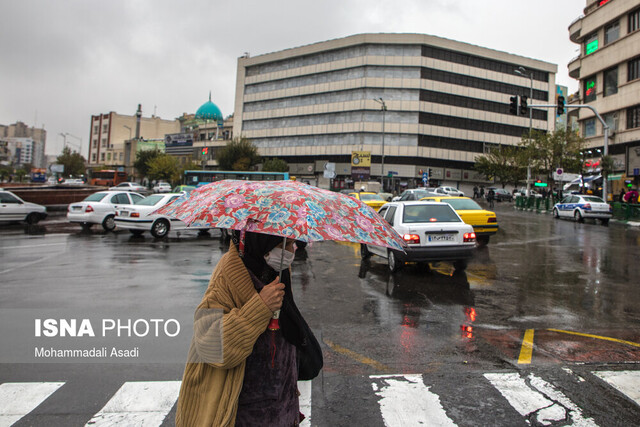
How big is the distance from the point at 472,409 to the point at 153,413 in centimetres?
263

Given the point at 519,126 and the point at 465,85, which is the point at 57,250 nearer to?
the point at 465,85

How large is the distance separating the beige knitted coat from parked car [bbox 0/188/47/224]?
20.8 meters

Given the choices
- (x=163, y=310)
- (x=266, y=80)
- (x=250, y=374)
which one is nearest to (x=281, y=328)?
(x=250, y=374)

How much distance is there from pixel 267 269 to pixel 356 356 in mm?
2927

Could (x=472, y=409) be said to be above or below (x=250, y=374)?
below

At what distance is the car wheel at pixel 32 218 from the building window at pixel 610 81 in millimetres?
40219

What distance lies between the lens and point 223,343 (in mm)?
2072

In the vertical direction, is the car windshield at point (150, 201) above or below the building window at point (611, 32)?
below

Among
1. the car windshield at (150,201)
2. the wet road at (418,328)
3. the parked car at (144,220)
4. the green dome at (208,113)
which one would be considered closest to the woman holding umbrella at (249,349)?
the wet road at (418,328)

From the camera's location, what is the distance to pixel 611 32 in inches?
1427

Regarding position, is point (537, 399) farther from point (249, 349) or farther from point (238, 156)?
point (238, 156)

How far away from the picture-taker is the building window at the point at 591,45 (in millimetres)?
38369

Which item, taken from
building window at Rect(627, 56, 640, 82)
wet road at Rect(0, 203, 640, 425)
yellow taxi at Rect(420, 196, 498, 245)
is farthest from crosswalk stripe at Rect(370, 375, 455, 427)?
building window at Rect(627, 56, 640, 82)

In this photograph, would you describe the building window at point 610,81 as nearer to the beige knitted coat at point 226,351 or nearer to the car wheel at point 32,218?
the car wheel at point 32,218
